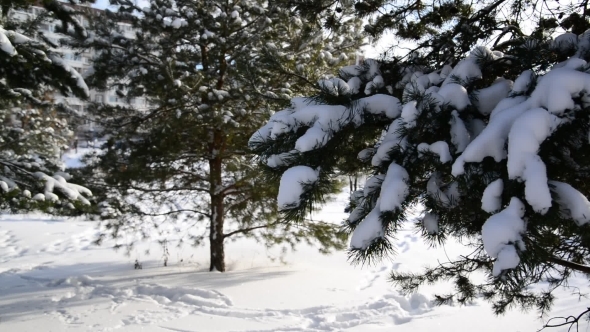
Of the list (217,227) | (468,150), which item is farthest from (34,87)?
(468,150)

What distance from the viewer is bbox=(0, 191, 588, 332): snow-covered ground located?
4961 millimetres

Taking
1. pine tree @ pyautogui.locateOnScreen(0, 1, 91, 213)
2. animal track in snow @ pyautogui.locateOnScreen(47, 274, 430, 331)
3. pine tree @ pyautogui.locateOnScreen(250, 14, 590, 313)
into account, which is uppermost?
pine tree @ pyautogui.locateOnScreen(0, 1, 91, 213)

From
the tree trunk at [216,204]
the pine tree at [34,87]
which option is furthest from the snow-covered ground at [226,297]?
the pine tree at [34,87]

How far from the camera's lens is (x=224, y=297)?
603 centimetres

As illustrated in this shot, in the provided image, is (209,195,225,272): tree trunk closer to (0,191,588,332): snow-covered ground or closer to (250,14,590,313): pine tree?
(0,191,588,332): snow-covered ground

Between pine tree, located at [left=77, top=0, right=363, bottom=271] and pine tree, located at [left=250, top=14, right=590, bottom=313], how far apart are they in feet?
14.4

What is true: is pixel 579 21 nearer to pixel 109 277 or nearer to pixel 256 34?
pixel 256 34

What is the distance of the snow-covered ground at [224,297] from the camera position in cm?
496

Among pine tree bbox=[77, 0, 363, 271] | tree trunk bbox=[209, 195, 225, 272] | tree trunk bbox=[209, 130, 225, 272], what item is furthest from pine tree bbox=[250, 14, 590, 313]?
tree trunk bbox=[209, 195, 225, 272]

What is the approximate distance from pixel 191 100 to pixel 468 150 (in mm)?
5937

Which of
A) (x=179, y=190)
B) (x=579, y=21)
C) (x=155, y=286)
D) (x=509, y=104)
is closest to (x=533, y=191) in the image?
(x=509, y=104)

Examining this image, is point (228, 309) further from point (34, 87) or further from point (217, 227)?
point (34, 87)

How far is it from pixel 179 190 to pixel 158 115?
1624 millimetres

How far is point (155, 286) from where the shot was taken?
6.65m
